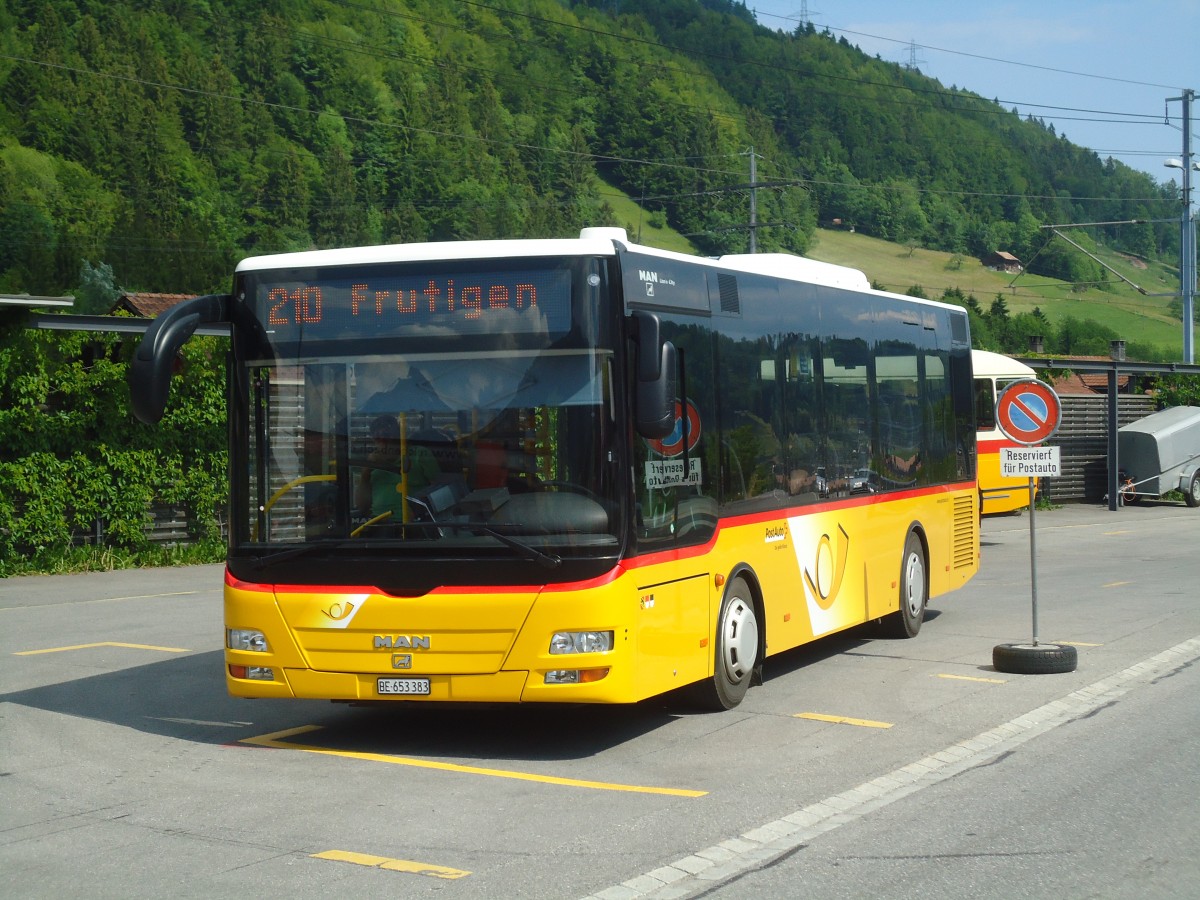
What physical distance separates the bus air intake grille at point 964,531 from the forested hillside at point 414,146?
5719cm

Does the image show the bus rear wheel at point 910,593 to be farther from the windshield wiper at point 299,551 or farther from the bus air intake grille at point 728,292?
the windshield wiper at point 299,551

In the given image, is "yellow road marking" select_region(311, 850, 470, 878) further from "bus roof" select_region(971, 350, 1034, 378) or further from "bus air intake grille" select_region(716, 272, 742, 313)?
"bus roof" select_region(971, 350, 1034, 378)

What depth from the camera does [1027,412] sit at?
1259 cm

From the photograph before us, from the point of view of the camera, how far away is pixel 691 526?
371 inches

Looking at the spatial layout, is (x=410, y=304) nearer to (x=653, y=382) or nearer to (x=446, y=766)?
(x=653, y=382)

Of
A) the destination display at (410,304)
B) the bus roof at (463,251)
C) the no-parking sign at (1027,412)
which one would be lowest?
the no-parking sign at (1027,412)

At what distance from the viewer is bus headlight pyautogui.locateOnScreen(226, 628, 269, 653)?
29.5ft

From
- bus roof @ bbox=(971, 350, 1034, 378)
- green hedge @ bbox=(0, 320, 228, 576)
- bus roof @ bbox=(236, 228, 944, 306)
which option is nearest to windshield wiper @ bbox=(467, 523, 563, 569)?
bus roof @ bbox=(236, 228, 944, 306)

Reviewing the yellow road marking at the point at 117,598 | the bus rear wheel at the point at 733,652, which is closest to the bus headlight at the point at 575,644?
the bus rear wheel at the point at 733,652

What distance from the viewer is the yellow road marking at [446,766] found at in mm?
7918

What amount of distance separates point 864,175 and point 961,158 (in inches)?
598

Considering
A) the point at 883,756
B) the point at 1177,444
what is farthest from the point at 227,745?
the point at 1177,444

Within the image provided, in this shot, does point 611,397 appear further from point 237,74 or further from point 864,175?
point 864,175

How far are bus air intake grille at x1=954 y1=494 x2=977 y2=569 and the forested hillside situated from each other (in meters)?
57.2
